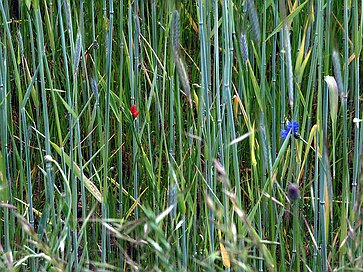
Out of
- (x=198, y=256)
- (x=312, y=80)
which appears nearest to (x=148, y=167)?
(x=198, y=256)

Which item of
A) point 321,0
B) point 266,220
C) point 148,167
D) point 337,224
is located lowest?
point 337,224

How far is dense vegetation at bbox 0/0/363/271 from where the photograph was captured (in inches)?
40.3

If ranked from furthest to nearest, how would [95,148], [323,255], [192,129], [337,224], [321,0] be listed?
[95,148] < [337,224] < [192,129] < [323,255] < [321,0]

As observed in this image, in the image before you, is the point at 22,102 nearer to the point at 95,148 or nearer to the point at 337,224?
the point at 95,148

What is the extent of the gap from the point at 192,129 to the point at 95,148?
0.56 m

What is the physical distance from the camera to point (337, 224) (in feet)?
5.31

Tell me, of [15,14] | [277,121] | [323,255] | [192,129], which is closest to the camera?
[323,255]

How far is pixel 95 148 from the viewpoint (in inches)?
71.7

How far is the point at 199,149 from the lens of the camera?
1228mm

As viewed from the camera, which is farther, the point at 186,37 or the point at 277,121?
the point at 186,37

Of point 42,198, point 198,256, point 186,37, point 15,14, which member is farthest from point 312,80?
point 15,14

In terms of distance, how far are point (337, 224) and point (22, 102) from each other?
0.77m

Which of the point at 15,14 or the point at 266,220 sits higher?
the point at 15,14

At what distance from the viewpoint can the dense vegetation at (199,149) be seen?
1.02m
